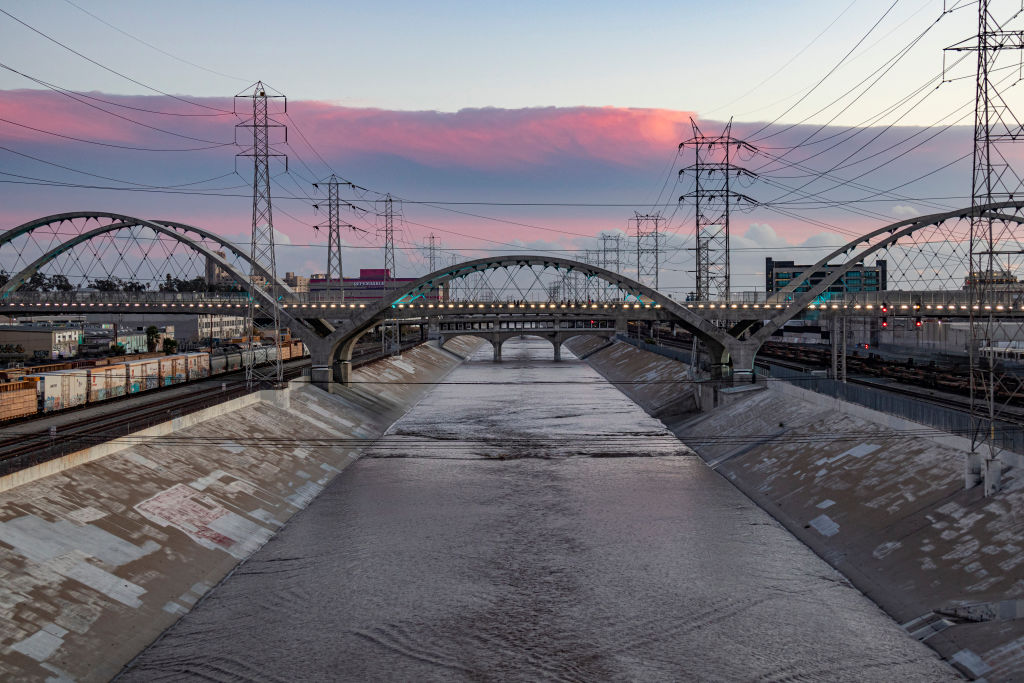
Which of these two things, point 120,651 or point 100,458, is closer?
point 120,651

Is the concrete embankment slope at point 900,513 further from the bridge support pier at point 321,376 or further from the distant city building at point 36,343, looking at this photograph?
the distant city building at point 36,343

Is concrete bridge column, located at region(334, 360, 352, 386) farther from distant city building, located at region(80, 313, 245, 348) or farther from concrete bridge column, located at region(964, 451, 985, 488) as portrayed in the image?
distant city building, located at region(80, 313, 245, 348)

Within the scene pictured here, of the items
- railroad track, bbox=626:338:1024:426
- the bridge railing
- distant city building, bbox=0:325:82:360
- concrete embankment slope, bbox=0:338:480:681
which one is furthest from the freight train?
railroad track, bbox=626:338:1024:426

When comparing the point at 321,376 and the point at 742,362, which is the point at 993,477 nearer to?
the point at 742,362

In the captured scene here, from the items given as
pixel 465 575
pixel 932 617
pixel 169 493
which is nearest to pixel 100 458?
pixel 169 493

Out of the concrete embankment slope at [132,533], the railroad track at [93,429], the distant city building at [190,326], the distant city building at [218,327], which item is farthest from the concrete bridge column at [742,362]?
the distant city building at [218,327]

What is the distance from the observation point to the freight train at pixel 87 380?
57.5m

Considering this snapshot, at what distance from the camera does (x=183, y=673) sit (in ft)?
85.8

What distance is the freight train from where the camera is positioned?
5747 centimetres

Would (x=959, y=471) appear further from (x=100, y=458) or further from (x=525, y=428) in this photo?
(x=525, y=428)

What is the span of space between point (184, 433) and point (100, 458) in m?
10.7

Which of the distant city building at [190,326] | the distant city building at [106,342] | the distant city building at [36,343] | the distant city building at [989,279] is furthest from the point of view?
the distant city building at [190,326]

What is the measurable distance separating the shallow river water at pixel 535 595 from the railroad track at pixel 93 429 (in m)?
10.5

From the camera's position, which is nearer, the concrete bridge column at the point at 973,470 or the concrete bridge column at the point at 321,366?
the concrete bridge column at the point at 973,470
